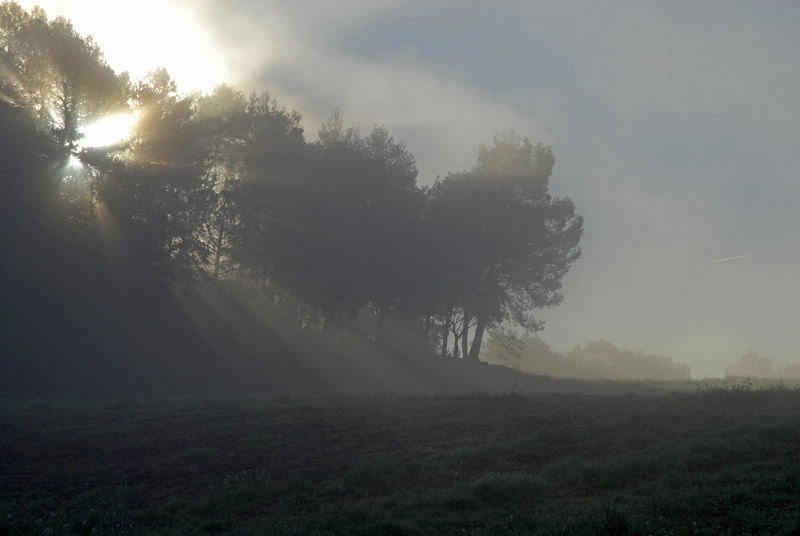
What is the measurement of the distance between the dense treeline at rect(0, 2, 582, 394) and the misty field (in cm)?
1954

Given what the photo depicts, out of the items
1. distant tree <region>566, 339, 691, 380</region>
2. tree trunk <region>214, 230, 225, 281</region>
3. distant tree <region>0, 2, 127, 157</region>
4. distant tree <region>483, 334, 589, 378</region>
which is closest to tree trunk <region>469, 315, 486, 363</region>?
tree trunk <region>214, 230, 225, 281</region>

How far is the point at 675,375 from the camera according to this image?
110m

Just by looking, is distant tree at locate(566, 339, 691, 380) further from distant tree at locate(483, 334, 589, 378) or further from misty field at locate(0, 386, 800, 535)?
misty field at locate(0, 386, 800, 535)

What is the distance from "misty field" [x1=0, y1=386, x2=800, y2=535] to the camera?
997cm

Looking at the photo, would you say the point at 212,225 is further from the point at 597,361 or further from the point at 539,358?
the point at 597,361

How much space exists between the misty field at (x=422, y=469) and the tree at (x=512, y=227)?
1256 inches

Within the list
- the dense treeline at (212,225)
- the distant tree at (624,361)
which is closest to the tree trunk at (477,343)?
the dense treeline at (212,225)

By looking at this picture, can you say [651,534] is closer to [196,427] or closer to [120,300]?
[196,427]

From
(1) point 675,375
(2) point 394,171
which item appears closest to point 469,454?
(2) point 394,171

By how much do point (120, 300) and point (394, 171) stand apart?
22.6m

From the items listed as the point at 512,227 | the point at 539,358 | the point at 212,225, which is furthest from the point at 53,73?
the point at 539,358

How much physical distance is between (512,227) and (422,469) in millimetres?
40844

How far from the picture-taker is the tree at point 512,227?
5250cm

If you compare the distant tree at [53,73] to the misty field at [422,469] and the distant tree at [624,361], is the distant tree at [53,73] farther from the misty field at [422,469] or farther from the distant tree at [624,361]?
the distant tree at [624,361]
